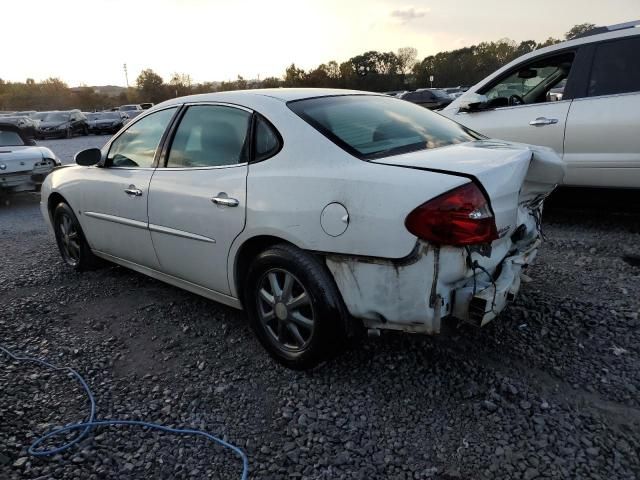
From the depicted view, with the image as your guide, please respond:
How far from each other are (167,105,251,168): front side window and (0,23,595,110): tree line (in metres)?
61.2

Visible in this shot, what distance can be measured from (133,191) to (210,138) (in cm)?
80

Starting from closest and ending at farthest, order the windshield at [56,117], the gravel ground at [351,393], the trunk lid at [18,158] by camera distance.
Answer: the gravel ground at [351,393], the trunk lid at [18,158], the windshield at [56,117]

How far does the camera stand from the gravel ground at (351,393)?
2186mm

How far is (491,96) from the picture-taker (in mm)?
5742

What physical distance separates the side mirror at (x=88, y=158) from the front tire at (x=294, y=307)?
2.12 meters

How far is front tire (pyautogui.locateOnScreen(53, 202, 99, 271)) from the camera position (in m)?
4.54

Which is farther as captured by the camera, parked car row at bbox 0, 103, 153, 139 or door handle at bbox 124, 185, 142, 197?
parked car row at bbox 0, 103, 153, 139

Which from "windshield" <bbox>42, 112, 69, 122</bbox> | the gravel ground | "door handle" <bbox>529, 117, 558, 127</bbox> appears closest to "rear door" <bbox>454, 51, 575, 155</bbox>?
"door handle" <bbox>529, 117, 558, 127</bbox>

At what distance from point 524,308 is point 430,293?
1.38m

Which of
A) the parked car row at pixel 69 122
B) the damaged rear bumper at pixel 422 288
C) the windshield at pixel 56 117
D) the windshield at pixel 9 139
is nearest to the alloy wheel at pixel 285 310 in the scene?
the damaged rear bumper at pixel 422 288

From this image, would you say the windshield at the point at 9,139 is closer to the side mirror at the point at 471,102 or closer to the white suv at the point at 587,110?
the side mirror at the point at 471,102

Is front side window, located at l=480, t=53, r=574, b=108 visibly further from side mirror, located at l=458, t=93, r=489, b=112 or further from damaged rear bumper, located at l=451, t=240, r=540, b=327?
damaged rear bumper, located at l=451, t=240, r=540, b=327

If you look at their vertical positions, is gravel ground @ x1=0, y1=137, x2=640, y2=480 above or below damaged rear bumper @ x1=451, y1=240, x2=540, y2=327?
below

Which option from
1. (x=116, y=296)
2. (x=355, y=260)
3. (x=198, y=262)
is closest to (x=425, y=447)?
(x=355, y=260)
